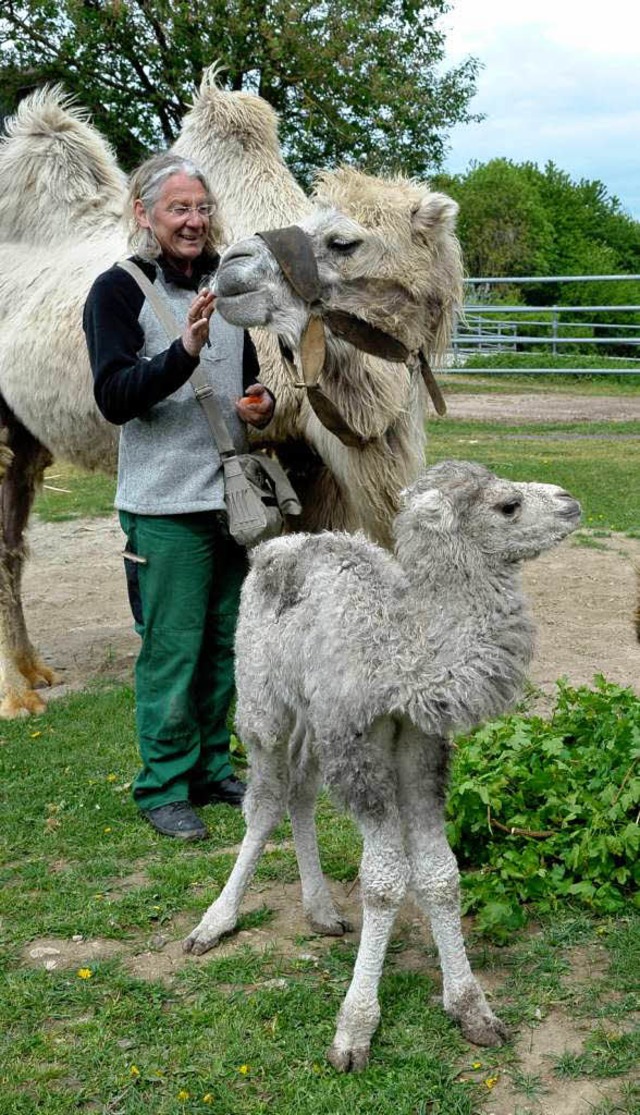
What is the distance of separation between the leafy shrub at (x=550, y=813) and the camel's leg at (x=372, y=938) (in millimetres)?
660

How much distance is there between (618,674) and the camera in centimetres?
577

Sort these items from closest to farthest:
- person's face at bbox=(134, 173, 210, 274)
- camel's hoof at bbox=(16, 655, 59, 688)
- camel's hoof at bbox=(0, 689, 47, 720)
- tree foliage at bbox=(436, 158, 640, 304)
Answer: person's face at bbox=(134, 173, 210, 274) → camel's hoof at bbox=(0, 689, 47, 720) → camel's hoof at bbox=(16, 655, 59, 688) → tree foliage at bbox=(436, 158, 640, 304)

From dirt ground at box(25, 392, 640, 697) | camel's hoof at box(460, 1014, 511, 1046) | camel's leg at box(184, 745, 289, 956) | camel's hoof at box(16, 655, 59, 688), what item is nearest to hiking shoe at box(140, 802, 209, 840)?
camel's leg at box(184, 745, 289, 956)

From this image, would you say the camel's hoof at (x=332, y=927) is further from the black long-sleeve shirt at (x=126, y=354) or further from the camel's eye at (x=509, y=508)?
the black long-sleeve shirt at (x=126, y=354)

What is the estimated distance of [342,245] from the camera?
4023 millimetres

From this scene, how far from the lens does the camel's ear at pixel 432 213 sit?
4.11 meters

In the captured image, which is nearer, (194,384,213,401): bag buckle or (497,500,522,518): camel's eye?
(497,500,522,518): camel's eye

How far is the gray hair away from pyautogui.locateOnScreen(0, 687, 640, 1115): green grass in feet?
7.09

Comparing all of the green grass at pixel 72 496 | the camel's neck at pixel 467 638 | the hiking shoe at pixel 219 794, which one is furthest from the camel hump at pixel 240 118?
the green grass at pixel 72 496

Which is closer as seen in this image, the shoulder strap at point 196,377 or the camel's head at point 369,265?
the camel's head at point 369,265

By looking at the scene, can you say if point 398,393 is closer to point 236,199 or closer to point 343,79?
point 236,199

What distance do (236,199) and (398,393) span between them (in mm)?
1536

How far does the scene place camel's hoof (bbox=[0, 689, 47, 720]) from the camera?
19.8 ft

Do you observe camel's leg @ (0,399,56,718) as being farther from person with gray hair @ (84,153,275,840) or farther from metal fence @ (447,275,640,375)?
metal fence @ (447,275,640,375)
